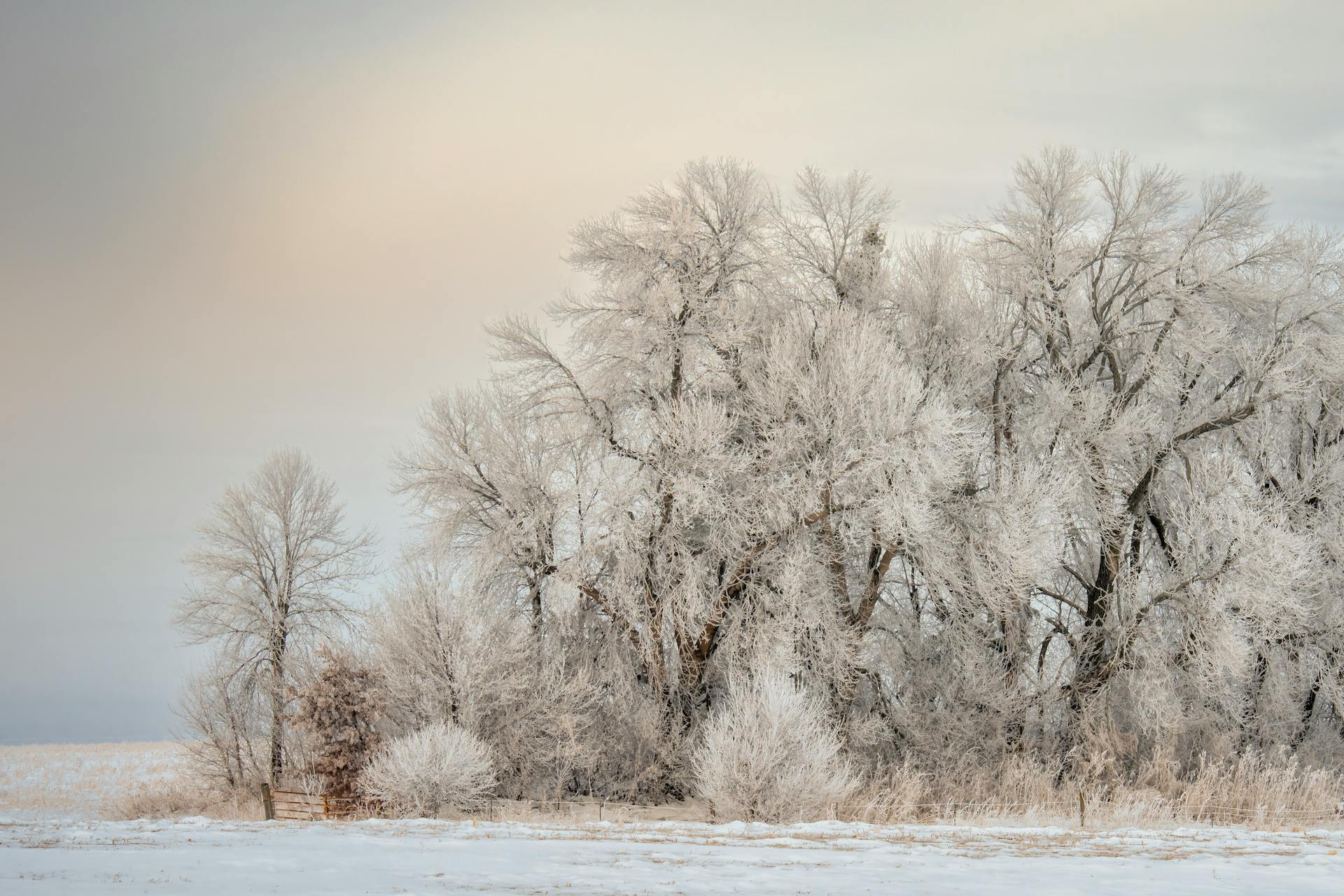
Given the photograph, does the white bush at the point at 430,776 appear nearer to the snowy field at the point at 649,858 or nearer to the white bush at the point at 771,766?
the snowy field at the point at 649,858

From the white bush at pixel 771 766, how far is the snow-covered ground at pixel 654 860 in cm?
139

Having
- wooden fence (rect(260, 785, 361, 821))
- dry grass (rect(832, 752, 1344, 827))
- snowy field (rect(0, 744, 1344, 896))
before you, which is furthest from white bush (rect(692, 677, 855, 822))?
wooden fence (rect(260, 785, 361, 821))

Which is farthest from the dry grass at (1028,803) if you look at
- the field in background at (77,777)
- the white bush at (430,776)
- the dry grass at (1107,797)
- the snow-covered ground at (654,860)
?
the snow-covered ground at (654,860)

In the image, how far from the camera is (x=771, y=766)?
55.8 feet

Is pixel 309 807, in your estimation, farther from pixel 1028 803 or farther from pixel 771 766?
pixel 1028 803

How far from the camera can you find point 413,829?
581 inches

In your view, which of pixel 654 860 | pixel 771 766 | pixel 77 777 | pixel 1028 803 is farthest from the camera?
pixel 77 777

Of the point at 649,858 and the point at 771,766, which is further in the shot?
the point at 771,766

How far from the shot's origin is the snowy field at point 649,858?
9516 millimetres

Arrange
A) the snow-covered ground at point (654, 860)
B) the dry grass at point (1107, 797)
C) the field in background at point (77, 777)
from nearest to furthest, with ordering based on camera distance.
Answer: the snow-covered ground at point (654, 860) < the dry grass at point (1107, 797) < the field in background at point (77, 777)

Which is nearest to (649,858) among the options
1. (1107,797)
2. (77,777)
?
(1107,797)

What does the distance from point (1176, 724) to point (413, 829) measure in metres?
15.6

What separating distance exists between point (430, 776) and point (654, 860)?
830 cm

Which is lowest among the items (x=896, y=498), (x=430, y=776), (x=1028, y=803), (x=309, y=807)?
(x=1028, y=803)
